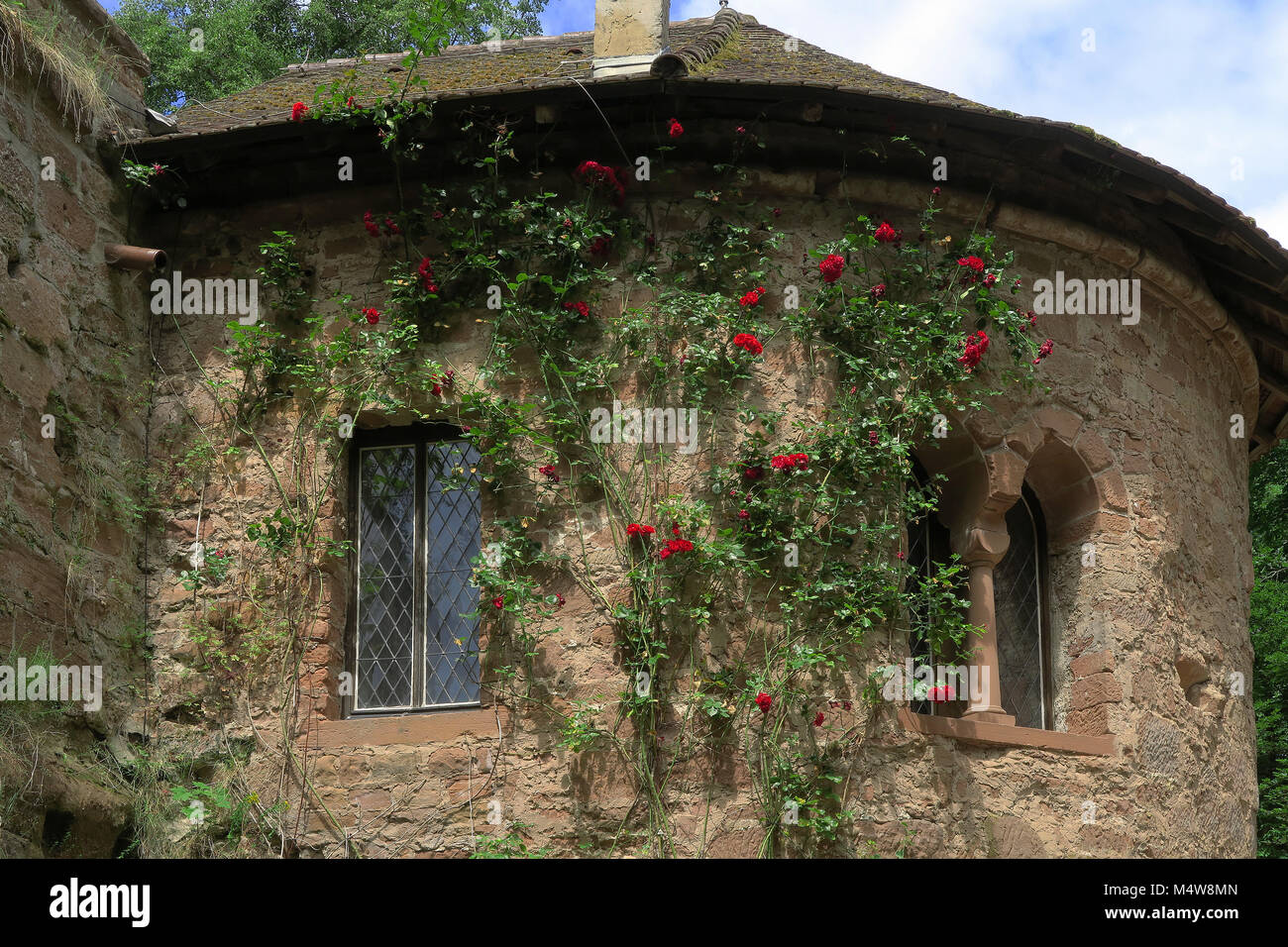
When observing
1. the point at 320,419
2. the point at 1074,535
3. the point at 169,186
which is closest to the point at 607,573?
the point at 320,419

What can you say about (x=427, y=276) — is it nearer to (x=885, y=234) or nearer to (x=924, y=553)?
(x=885, y=234)

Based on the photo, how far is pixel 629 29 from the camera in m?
7.33

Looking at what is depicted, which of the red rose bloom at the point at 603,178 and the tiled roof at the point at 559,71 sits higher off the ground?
the tiled roof at the point at 559,71

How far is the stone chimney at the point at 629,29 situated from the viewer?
7238 millimetres

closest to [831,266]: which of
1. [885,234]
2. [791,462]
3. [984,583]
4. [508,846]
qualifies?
[885,234]

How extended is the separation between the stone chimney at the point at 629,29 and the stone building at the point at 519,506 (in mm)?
16

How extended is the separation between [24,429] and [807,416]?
3.57 metres

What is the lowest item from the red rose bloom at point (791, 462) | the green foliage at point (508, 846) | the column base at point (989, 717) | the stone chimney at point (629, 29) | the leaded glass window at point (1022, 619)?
the green foliage at point (508, 846)

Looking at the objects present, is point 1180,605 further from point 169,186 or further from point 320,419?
point 169,186

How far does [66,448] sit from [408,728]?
6.78ft

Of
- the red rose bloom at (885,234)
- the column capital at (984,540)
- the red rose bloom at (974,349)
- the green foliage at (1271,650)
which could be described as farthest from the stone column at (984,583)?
the green foliage at (1271,650)

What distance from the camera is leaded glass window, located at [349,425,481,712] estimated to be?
6.91 m

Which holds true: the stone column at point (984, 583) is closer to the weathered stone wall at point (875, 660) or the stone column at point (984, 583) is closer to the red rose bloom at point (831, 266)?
Answer: the weathered stone wall at point (875, 660)

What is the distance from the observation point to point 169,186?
7.50 metres
